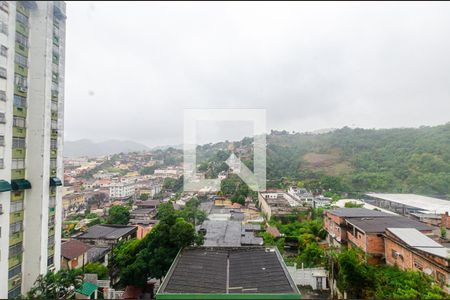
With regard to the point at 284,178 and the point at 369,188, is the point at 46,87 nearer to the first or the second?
the point at 284,178

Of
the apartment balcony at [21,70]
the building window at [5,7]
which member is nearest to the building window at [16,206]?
the apartment balcony at [21,70]

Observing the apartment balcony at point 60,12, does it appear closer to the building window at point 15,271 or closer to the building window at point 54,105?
the building window at point 54,105

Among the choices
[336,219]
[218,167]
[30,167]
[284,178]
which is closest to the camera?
[30,167]

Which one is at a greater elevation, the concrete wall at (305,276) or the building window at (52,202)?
the building window at (52,202)

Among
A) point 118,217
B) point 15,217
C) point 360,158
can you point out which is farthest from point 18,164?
point 360,158

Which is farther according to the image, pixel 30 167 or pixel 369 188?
pixel 369 188

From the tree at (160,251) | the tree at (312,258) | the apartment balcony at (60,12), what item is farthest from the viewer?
the tree at (312,258)

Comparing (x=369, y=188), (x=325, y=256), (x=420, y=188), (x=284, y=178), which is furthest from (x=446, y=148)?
(x=325, y=256)
